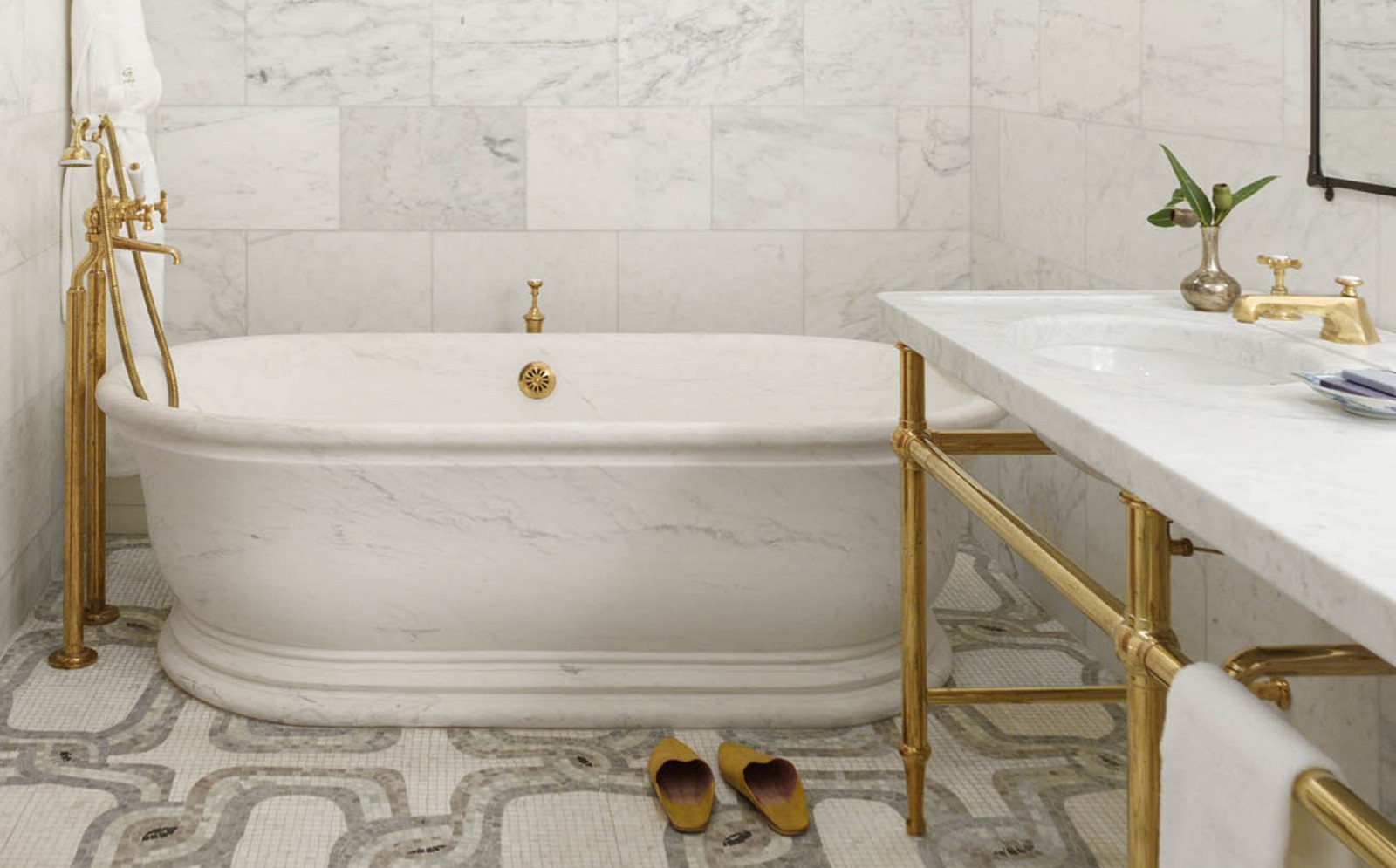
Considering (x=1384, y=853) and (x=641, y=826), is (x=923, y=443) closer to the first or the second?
(x=641, y=826)

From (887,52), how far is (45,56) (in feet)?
7.24

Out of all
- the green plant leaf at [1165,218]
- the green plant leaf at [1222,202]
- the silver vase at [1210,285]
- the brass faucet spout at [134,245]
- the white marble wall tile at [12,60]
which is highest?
the white marble wall tile at [12,60]

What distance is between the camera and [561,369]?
149 inches

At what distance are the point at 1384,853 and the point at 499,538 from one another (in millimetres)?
2004

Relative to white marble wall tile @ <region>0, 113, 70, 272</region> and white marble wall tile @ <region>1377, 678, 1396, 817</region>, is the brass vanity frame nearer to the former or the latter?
white marble wall tile @ <region>1377, 678, 1396, 817</region>

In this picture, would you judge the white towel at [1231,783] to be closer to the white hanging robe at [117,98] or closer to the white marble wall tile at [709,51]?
the white hanging robe at [117,98]

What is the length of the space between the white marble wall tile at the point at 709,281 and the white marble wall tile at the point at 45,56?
1505 millimetres

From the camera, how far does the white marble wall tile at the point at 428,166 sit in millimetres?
4121

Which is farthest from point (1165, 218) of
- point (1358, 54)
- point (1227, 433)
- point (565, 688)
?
point (565, 688)

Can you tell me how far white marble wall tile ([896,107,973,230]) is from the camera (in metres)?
4.23

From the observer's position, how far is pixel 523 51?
13.5ft

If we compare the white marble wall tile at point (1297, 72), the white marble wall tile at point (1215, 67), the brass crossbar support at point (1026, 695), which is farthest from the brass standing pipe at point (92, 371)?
the white marble wall tile at point (1297, 72)

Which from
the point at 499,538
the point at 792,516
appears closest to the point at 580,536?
the point at 499,538

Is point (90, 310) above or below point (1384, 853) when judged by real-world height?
above
